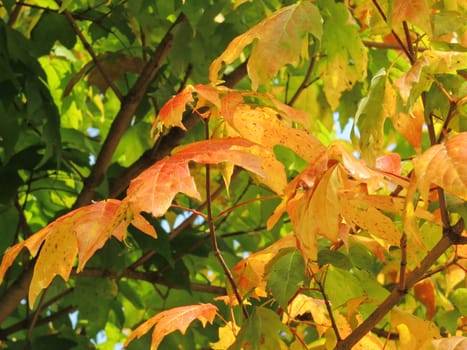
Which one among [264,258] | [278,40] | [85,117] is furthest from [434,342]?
[85,117]

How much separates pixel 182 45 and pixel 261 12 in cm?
16

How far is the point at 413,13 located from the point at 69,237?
44cm

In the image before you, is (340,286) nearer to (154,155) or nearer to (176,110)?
(176,110)

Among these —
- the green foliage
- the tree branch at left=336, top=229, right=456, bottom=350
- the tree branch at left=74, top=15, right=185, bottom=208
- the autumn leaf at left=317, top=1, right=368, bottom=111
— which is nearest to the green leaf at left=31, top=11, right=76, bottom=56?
the green foliage

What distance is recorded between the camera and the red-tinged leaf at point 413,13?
1.00 meters

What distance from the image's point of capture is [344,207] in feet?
3.09

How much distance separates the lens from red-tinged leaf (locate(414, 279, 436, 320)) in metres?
1.44

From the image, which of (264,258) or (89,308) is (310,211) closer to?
(264,258)

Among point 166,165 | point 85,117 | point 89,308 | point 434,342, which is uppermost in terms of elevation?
point 166,165

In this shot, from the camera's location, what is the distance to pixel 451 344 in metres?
0.87

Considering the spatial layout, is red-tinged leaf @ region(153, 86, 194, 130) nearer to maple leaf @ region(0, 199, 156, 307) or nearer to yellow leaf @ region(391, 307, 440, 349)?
maple leaf @ region(0, 199, 156, 307)

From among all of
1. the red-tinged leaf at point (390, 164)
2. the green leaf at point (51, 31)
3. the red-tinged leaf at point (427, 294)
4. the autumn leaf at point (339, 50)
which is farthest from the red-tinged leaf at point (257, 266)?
the green leaf at point (51, 31)

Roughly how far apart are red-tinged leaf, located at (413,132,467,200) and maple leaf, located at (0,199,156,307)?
0.28m

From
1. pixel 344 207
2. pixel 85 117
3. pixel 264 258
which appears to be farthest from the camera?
pixel 85 117
